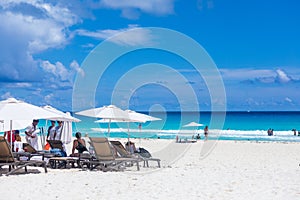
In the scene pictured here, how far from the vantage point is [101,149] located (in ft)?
31.4

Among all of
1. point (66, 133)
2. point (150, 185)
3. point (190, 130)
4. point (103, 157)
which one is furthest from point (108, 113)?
point (190, 130)

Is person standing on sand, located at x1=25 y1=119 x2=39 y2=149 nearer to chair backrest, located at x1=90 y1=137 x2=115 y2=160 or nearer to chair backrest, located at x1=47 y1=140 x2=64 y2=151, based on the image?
chair backrest, located at x1=47 y1=140 x2=64 y2=151

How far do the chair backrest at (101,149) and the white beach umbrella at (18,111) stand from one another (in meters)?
1.20

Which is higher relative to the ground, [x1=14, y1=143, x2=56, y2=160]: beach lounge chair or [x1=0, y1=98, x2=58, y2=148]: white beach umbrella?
[x1=0, y1=98, x2=58, y2=148]: white beach umbrella

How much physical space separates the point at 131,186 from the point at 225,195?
1.64 metres

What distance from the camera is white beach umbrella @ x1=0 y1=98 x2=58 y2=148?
29.5 feet

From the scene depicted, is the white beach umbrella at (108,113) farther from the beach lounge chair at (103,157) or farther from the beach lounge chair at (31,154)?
the beach lounge chair at (103,157)

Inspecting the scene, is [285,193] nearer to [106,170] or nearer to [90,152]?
[106,170]

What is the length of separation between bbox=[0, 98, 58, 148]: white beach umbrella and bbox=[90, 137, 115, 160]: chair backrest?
1.20 metres

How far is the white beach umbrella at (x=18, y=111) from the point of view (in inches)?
Answer: 354

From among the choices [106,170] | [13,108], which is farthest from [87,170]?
[13,108]

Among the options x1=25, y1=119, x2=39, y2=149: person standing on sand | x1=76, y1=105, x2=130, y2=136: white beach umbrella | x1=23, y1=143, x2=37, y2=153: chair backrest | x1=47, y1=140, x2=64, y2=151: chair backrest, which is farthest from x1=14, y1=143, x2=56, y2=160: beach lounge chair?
x1=76, y1=105, x2=130, y2=136: white beach umbrella

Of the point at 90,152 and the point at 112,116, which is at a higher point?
the point at 112,116

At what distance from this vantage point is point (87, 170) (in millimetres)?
9523
